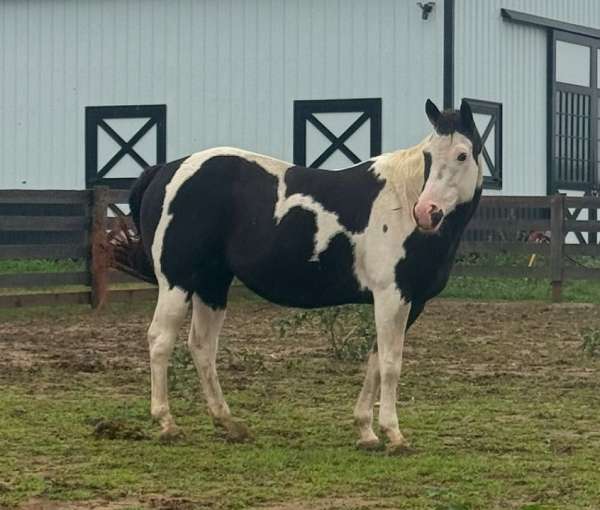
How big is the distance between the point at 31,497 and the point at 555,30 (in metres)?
20.5

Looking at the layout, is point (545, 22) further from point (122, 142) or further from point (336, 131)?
point (122, 142)

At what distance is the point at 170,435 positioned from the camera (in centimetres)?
796

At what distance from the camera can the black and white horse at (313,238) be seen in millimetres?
7824

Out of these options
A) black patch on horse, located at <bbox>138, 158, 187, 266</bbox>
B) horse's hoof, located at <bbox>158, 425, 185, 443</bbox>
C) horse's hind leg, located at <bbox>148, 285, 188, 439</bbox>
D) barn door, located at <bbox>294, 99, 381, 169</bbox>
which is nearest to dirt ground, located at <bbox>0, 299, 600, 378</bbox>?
black patch on horse, located at <bbox>138, 158, 187, 266</bbox>

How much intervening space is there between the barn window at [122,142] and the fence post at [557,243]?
779 centimetres

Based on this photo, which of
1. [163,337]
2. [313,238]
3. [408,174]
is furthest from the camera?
[163,337]

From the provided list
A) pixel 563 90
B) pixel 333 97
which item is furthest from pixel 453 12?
pixel 563 90

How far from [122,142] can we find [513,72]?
629 centimetres

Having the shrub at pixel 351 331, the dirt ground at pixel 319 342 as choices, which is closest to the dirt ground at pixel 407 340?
the dirt ground at pixel 319 342

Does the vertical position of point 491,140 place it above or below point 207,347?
above

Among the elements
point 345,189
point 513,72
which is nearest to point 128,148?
point 513,72

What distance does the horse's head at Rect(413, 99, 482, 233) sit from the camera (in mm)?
7629

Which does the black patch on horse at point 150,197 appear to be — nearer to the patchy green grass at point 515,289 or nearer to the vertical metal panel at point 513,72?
the patchy green grass at point 515,289

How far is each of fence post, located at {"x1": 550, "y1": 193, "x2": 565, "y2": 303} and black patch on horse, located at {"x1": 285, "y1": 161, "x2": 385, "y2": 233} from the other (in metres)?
10.2
